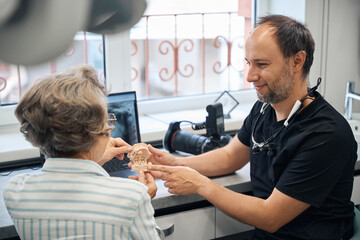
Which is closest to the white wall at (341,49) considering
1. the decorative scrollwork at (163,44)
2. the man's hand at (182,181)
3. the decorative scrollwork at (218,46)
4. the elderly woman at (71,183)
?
the decorative scrollwork at (218,46)

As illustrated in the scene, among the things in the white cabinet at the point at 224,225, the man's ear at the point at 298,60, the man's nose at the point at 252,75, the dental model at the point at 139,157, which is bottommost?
the white cabinet at the point at 224,225

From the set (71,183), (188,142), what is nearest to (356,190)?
(188,142)

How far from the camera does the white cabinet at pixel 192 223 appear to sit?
5.38 feet

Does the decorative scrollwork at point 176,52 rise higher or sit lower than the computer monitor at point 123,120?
higher

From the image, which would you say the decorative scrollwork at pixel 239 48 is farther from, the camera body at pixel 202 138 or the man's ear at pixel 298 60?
the man's ear at pixel 298 60

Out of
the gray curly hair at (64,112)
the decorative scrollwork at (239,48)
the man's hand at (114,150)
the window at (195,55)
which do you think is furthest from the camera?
the decorative scrollwork at (239,48)

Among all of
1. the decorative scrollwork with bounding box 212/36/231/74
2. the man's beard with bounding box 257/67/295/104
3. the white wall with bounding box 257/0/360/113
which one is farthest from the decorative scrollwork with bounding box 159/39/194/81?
the man's beard with bounding box 257/67/295/104

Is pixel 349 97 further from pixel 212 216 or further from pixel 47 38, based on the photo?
pixel 47 38

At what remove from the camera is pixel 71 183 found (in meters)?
1.02

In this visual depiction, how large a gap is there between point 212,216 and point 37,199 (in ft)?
2.80

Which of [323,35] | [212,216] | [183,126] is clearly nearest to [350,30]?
[323,35]

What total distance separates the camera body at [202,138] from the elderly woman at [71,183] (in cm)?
94

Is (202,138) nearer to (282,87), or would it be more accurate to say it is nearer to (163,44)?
(282,87)

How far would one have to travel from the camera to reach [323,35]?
270cm
